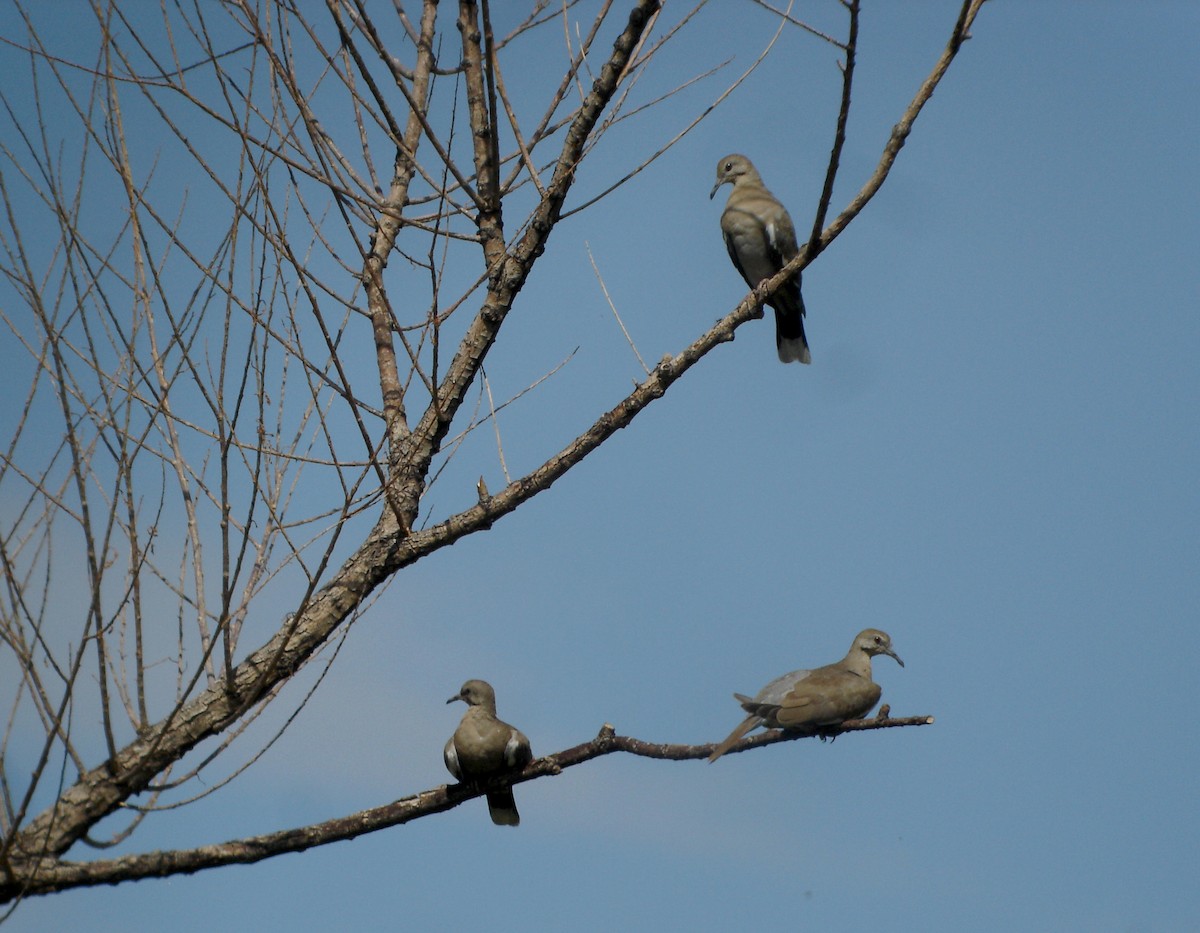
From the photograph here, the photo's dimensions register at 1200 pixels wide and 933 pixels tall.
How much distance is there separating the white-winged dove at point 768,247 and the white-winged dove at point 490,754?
340 cm

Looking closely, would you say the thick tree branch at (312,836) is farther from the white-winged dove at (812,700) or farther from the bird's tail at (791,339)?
the bird's tail at (791,339)

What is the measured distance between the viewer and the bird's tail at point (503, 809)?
4.92 meters

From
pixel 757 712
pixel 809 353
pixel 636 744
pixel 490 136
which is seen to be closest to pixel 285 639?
pixel 636 744

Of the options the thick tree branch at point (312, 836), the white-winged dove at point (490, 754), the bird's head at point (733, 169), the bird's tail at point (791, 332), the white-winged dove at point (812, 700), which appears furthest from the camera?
the bird's head at point (733, 169)

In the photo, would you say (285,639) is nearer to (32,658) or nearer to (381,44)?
(32,658)

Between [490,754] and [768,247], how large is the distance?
3.82 metres

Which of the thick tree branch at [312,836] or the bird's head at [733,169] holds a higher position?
the bird's head at [733,169]

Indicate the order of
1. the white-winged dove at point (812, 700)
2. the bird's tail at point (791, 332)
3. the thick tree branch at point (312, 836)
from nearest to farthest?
the thick tree branch at point (312, 836) < the white-winged dove at point (812, 700) < the bird's tail at point (791, 332)

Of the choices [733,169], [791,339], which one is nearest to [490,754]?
[791,339]

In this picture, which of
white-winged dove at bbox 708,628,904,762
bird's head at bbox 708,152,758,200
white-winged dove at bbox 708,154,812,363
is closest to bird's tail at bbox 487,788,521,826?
white-winged dove at bbox 708,628,904,762

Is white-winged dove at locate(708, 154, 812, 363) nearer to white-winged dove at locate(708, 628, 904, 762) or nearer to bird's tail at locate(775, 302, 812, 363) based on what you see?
bird's tail at locate(775, 302, 812, 363)

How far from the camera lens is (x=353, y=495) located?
316cm

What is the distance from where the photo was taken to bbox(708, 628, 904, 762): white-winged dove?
4977mm

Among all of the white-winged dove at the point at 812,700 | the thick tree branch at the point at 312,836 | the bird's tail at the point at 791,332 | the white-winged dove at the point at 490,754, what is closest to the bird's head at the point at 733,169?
the bird's tail at the point at 791,332
